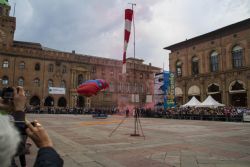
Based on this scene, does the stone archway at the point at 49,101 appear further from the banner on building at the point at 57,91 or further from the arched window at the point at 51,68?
the arched window at the point at 51,68

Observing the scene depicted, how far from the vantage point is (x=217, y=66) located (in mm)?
39375

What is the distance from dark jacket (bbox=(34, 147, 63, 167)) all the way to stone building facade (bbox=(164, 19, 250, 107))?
119ft

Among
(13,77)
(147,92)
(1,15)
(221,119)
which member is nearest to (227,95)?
(221,119)

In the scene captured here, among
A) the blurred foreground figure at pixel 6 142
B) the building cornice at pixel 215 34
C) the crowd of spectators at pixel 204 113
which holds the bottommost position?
the crowd of spectators at pixel 204 113

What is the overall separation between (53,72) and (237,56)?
38.4m

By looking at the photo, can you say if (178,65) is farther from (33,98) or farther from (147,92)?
(33,98)

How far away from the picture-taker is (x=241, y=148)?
8555 mm

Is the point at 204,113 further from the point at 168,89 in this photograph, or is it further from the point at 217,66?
the point at 217,66

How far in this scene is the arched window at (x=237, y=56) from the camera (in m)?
35.6

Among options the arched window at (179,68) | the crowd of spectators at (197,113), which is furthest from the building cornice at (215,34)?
the crowd of spectators at (197,113)

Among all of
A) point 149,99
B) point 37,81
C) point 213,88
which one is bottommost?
point 149,99

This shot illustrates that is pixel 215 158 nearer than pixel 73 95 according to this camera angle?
Yes

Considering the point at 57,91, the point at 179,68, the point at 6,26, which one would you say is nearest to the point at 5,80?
the point at 57,91

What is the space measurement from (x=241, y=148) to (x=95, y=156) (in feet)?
18.2
